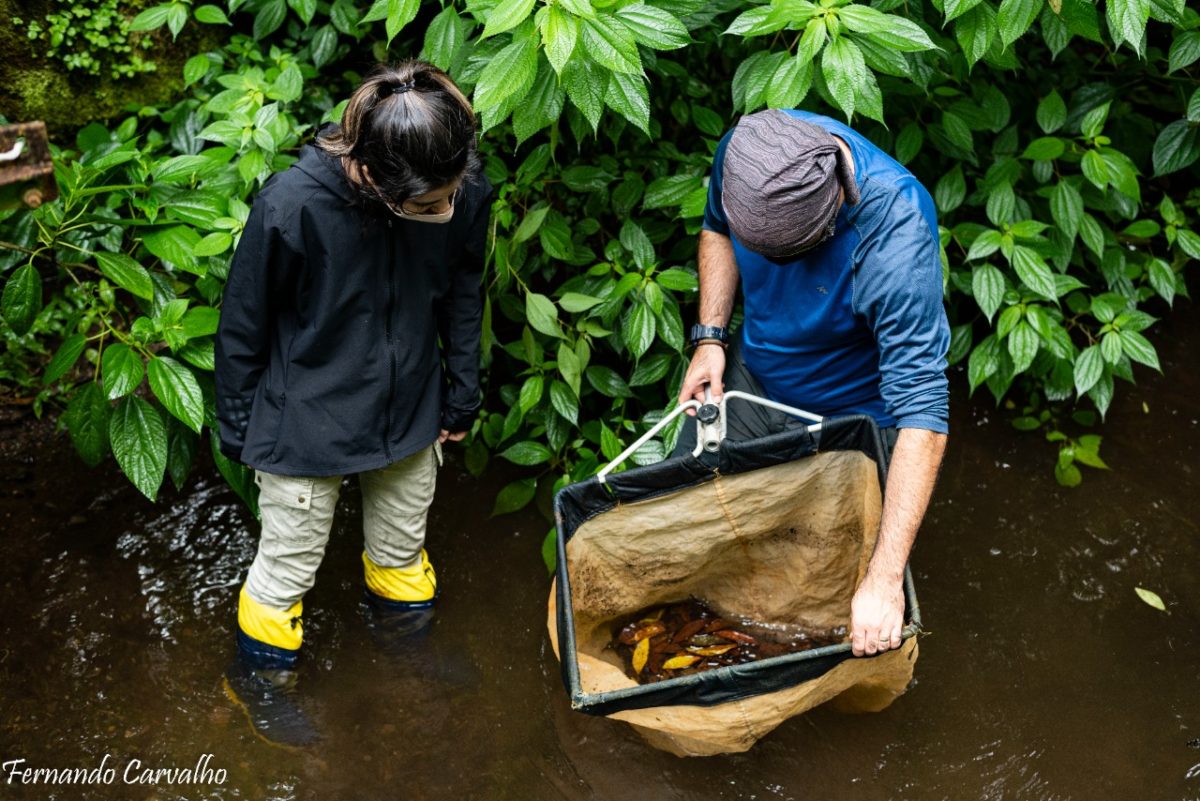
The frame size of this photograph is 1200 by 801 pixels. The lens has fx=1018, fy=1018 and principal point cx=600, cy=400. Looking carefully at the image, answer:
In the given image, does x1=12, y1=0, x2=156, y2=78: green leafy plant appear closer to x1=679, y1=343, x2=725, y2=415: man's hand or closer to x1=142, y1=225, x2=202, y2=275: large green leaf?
x1=142, y1=225, x2=202, y2=275: large green leaf

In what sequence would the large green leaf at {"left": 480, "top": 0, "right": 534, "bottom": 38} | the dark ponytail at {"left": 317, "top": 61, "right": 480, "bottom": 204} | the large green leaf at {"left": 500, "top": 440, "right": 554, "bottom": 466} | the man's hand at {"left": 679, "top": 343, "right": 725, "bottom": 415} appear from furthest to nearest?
the large green leaf at {"left": 500, "top": 440, "right": 554, "bottom": 466}, the man's hand at {"left": 679, "top": 343, "right": 725, "bottom": 415}, the large green leaf at {"left": 480, "top": 0, "right": 534, "bottom": 38}, the dark ponytail at {"left": 317, "top": 61, "right": 480, "bottom": 204}

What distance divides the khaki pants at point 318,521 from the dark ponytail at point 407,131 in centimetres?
76

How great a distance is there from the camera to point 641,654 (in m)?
2.54

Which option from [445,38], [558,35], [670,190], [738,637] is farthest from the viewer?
[670,190]

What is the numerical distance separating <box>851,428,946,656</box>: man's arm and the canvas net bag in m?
0.05

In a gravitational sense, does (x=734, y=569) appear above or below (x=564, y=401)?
below

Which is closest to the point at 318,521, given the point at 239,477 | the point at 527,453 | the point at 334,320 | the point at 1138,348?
the point at 239,477

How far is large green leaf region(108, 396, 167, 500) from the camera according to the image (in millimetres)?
2414

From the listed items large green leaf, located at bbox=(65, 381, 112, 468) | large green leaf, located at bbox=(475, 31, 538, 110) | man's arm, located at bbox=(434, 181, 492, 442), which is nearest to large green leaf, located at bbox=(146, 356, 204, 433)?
large green leaf, located at bbox=(65, 381, 112, 468)

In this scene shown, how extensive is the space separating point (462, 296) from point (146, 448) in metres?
0.85

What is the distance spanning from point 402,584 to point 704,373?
3.27 feet

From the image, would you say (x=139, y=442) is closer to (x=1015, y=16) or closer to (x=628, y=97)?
(x=628, y=97)

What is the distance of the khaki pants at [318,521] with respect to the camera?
7.54ft

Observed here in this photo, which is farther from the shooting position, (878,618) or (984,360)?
(984,360)
